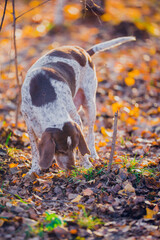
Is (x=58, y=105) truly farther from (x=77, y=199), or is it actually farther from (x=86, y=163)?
(x=77, y=199)

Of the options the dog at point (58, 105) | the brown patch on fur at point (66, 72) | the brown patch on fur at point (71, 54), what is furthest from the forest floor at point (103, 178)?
the brown patch on fur at point (66, 72)

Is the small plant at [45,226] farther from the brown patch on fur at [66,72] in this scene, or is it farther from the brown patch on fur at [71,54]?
the brown patch on fur at [71,54]

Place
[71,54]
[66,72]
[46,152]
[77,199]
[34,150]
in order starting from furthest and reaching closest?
1. [71,54]
2. [66,72]
3. [34,150]
4. [77,199]
5. [46,152]

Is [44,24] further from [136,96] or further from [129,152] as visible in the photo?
[129,152]

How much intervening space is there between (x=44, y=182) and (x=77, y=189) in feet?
1.47

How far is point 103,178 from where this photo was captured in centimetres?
385

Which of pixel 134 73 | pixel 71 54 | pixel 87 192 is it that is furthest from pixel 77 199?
pixel 134 73

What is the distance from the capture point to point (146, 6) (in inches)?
592

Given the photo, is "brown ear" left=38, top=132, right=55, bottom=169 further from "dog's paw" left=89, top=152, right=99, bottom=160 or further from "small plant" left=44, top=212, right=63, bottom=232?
"dog's paw" left=89, top=152, right=99, bottom=160

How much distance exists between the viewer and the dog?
3484 mm

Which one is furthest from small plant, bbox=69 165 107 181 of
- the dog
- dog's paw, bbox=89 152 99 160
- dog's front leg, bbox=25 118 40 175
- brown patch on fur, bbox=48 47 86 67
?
brown patch on fur, bbox=48 47 86 67

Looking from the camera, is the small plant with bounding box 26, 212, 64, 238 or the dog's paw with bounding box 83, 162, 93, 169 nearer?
the small plant with bounding box 26, 212, 64, 238

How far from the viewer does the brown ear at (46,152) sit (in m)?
3.35

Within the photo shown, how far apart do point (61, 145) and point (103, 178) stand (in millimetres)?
730
